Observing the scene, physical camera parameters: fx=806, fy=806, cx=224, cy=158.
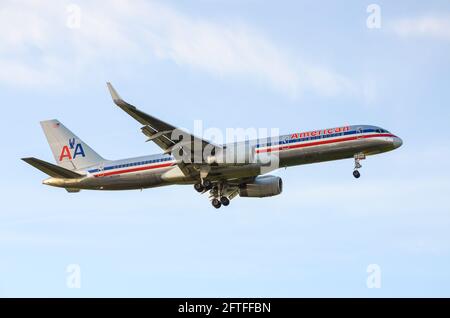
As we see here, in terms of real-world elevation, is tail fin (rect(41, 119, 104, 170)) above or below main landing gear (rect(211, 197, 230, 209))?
above

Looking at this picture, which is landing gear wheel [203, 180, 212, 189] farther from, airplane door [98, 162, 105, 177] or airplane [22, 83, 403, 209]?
airplane door [98, 162, 105, 177]

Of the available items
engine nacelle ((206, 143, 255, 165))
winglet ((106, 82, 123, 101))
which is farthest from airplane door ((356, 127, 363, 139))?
winglet ((106, 82, 123, 101))

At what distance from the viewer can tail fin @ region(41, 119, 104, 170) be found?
60.2 metres

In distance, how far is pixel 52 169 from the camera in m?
57.1

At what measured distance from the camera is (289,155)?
53.4 m

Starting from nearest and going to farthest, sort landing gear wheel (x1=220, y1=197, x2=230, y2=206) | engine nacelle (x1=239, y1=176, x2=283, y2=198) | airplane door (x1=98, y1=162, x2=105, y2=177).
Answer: airplane door (x1=98, y1=162, x2=105, y2=177) < landing gear wheel (x1=220, y1=197, x2=230, y2=206) < engine nacelle (x1=239, y1=176, x2=283, y2=198)

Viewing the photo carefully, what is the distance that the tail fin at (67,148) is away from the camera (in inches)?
2371

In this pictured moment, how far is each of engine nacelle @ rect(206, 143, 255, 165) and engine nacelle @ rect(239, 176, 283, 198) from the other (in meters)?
7.28

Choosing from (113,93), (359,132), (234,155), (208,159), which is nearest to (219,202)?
(208,159)

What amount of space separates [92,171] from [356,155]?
747 inches

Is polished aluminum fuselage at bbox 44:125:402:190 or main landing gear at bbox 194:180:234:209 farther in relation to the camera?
main landing gear at bbox 194:180:234:209

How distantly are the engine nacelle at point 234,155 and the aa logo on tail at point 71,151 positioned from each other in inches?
459

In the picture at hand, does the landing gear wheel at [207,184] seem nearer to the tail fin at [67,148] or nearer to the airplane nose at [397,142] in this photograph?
the tail fin at [67,148]

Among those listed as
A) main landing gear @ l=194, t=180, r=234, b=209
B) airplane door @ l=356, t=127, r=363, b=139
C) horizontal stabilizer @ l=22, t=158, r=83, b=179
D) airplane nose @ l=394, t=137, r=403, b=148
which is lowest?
main landing gear @ l=194, t=180, r=234, b=209
